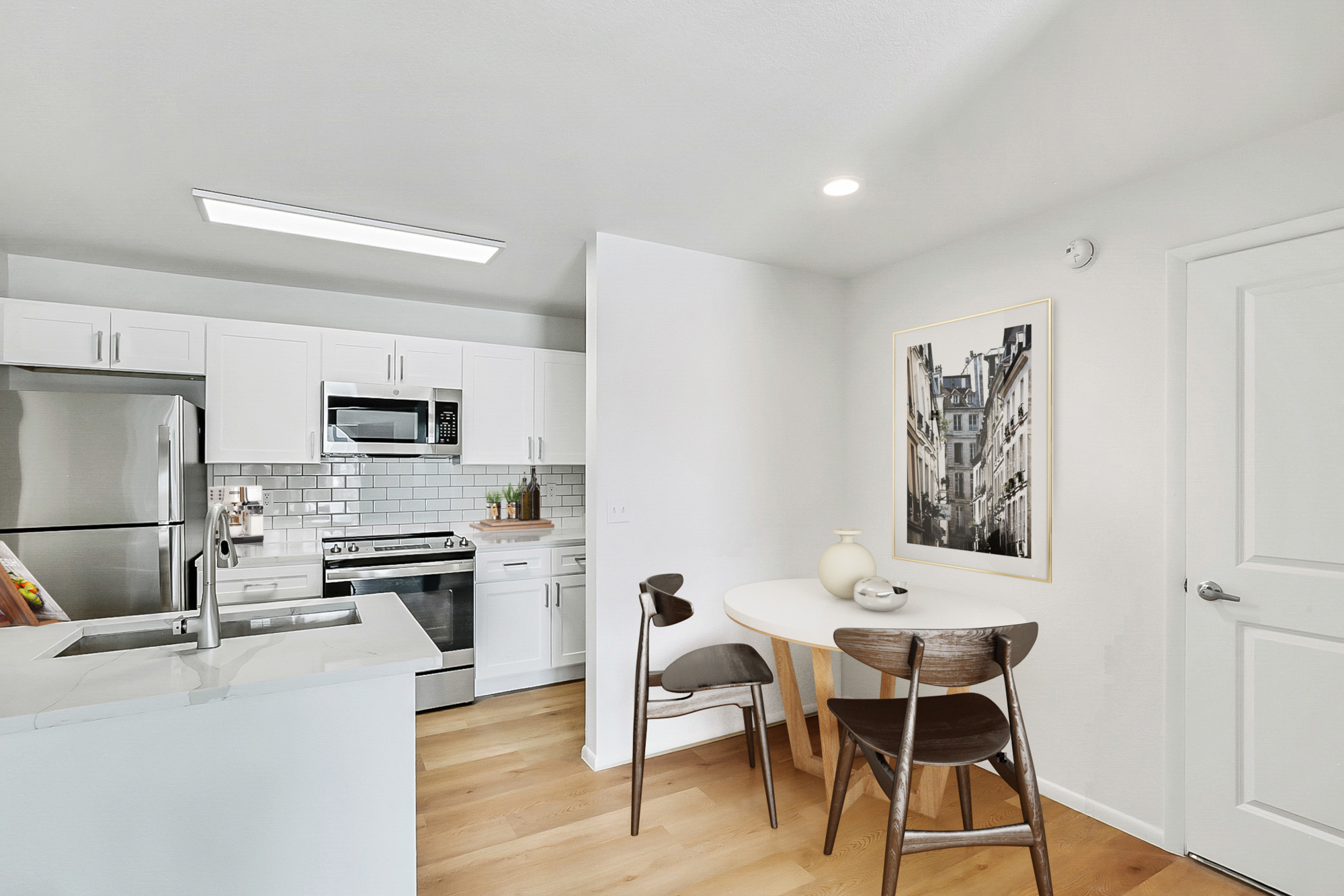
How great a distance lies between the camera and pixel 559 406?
435 cm

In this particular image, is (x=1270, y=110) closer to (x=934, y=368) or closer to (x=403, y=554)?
(x=934, y=368)

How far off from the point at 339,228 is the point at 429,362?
1.22 metres

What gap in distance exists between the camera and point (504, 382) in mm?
4176

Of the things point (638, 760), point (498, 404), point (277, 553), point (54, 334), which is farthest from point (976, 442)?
point (54, 334)

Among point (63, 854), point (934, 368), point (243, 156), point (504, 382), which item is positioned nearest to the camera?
point (63, 854)

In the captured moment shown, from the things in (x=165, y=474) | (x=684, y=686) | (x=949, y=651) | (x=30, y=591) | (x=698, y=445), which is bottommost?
(x=684, y=686)

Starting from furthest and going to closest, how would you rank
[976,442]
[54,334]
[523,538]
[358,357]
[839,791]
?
1. [523,538]
2. [358,357]
3. [54,334]
4. [976,442]
5. [839,791]

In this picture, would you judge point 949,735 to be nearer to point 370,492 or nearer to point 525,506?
point 525,506

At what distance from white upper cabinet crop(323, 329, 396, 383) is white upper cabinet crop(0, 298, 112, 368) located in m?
0.97

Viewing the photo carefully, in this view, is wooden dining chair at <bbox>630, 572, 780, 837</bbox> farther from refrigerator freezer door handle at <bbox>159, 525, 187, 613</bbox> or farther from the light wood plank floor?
refrigerator freezer door handle at <bbox>159, 525, 187, 613</bbox>

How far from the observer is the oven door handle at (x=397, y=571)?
3.38 metres

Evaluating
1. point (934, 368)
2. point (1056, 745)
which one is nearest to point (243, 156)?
point (934, 368)

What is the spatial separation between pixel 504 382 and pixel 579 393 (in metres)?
0.52

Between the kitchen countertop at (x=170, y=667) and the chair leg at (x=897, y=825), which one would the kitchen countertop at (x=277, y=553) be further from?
the chair leg at (x=897, y=825)
